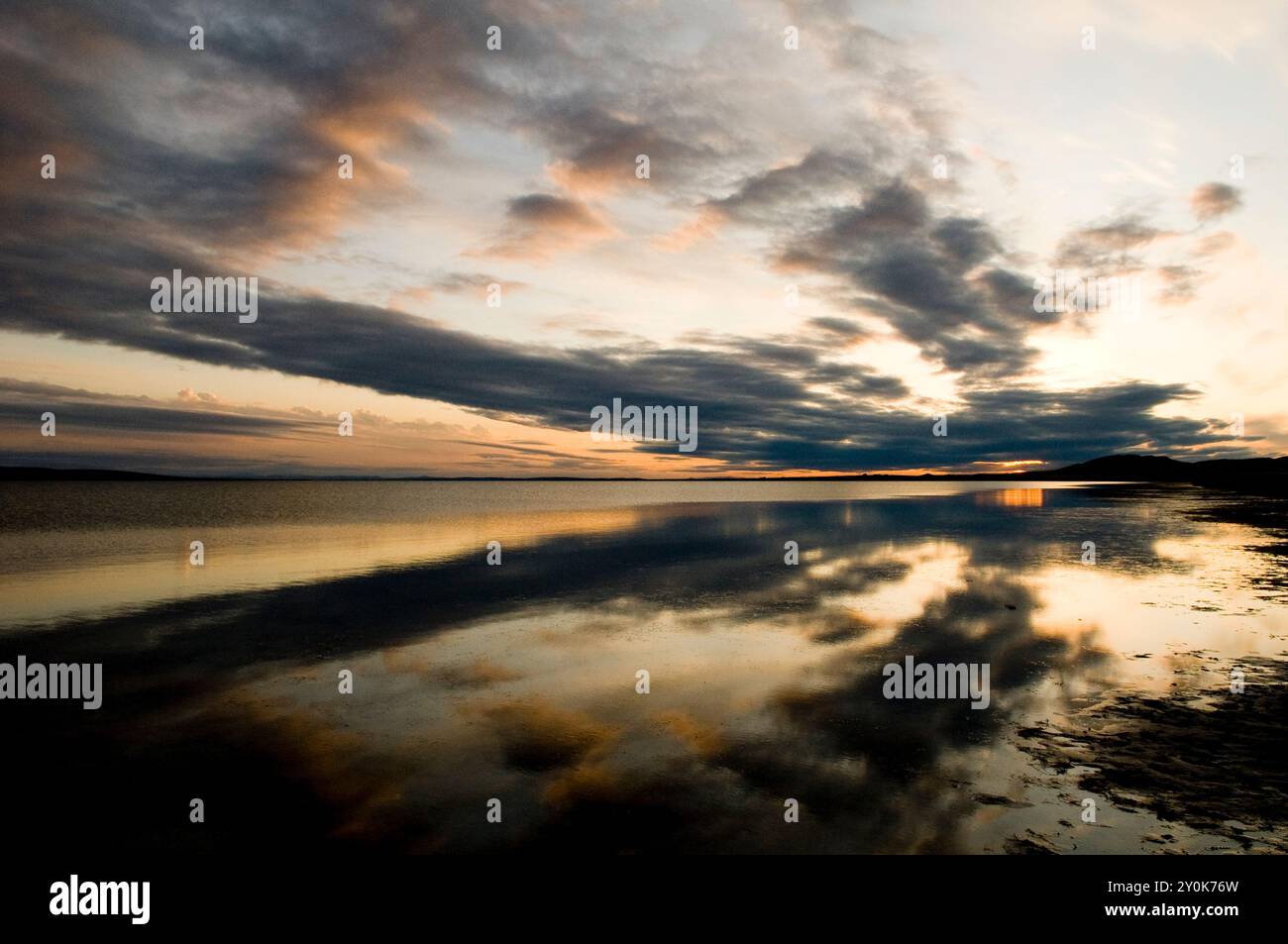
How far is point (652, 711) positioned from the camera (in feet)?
41.5

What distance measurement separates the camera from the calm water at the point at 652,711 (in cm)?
853

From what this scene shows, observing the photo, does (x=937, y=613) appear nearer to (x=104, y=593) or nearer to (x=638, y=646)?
(x=638, y=646)

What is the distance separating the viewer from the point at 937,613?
20969 mm

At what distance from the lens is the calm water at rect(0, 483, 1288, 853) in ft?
28.0
